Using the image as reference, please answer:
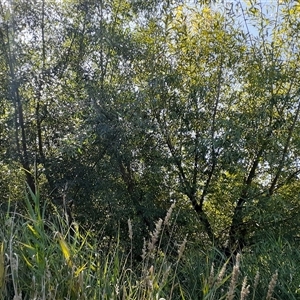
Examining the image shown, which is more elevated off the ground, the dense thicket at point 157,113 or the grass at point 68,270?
the dense thicket at point 157,113

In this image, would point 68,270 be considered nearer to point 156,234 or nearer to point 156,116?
point 156,234

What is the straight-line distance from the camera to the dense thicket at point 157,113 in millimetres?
3680

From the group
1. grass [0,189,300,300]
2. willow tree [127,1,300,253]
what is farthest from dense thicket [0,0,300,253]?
grass [0,189,300,300]

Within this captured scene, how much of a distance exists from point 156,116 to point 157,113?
0.03 meters

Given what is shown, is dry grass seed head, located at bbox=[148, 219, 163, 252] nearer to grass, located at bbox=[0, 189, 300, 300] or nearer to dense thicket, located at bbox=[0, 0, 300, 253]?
grass, located at bbox=[0, 189, 300, 300]

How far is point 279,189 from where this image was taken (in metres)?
3.94

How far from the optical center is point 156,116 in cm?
397

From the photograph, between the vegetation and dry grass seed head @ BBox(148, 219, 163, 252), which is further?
the vegetation

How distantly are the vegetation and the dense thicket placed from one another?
0.01m

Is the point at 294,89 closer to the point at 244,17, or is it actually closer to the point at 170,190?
the point at 244,17

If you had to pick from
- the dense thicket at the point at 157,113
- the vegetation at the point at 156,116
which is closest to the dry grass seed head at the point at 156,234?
the vegetation at the point at 156,116

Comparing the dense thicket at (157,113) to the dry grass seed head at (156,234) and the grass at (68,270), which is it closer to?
the grass at (68,270)

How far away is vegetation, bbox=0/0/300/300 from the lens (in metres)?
3.67

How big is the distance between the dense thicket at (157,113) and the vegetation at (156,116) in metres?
0.01
